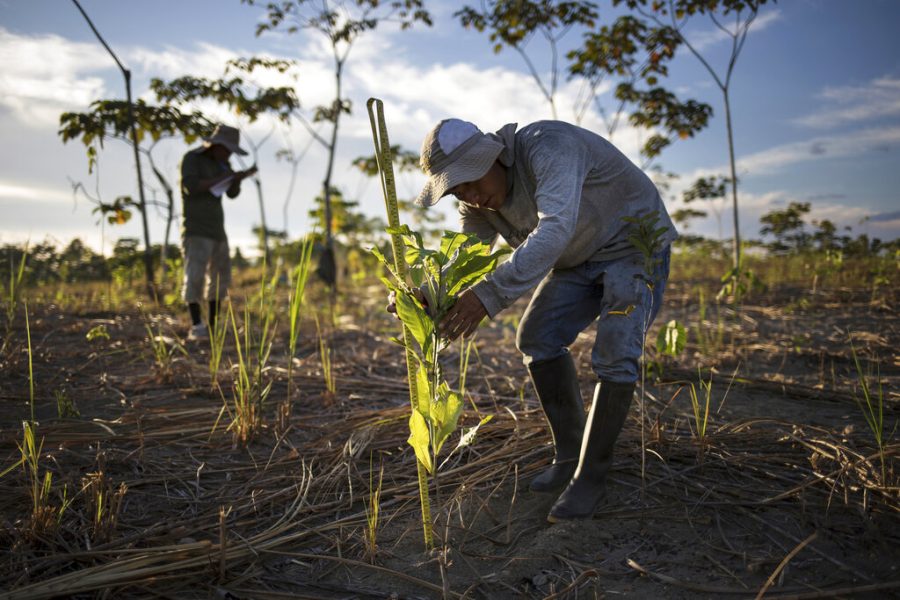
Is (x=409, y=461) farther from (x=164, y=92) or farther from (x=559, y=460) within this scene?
(x=164, y=92)

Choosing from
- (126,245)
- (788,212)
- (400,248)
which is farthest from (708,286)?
(126,245)

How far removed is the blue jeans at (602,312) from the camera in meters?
1.86

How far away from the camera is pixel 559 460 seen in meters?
2.07

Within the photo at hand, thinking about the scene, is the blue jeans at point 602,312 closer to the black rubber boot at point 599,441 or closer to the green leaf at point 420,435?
the black rubber boot at point 599,441

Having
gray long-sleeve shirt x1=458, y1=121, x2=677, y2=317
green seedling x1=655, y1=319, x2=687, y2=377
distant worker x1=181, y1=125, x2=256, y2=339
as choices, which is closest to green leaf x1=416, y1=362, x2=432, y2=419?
gray long-sleeve shirt x1=458, y1=121, x2=677, y2=317

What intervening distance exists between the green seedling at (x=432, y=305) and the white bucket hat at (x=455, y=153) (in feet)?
1.26

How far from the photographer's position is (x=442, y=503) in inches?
76.5

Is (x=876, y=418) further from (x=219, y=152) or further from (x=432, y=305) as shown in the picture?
(x=219, y=152)

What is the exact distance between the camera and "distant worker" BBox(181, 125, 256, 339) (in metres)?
4.76

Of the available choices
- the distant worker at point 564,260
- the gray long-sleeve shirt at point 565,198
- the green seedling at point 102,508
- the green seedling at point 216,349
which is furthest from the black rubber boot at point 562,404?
the green seedling at point 102,508

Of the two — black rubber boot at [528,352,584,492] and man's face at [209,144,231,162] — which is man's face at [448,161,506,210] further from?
man's face at [209,144,231,162]

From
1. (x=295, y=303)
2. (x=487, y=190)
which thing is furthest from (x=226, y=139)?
(x=487, y=190)

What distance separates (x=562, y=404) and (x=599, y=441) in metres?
0.25

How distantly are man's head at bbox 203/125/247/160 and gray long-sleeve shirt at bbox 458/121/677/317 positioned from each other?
11.0ft
